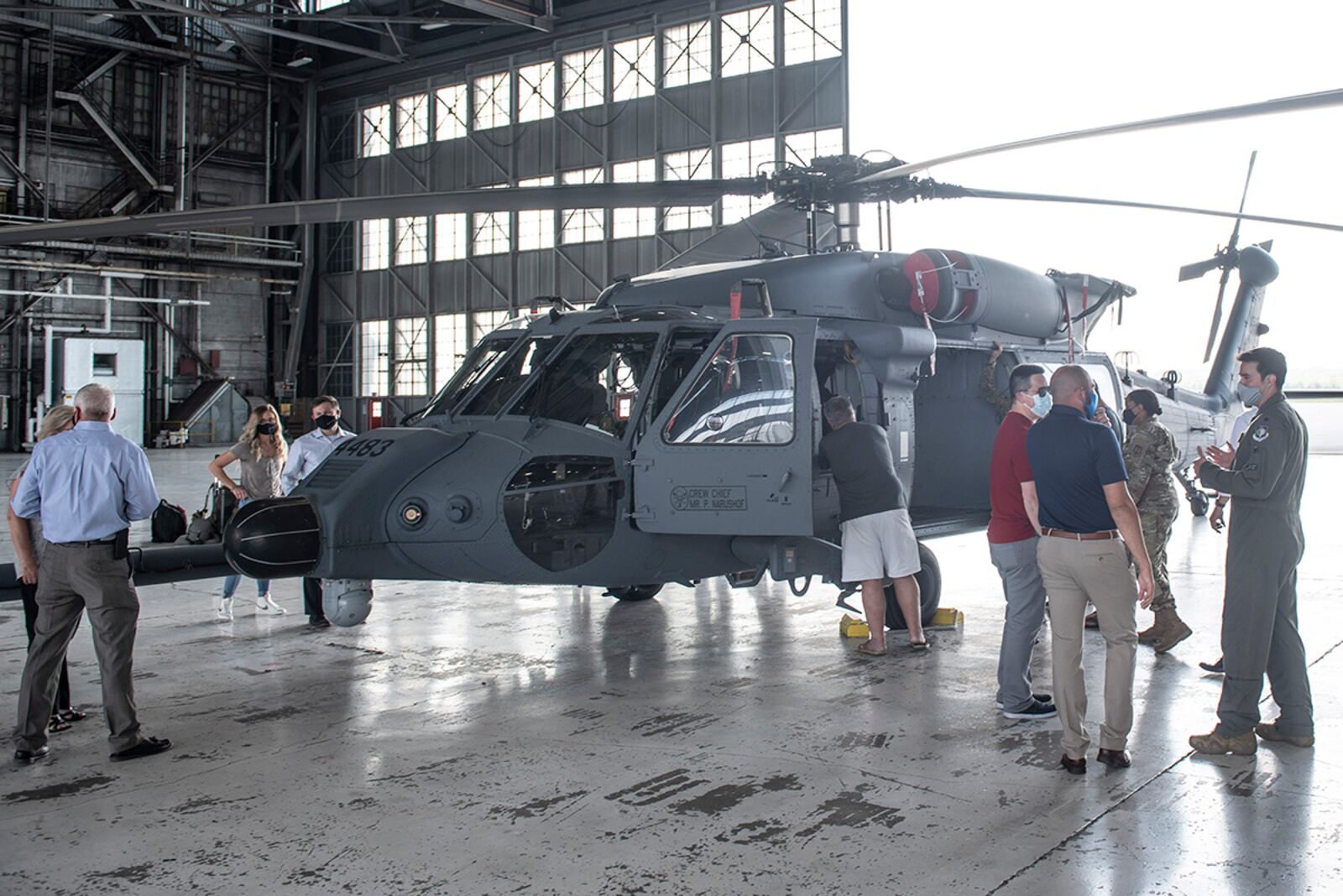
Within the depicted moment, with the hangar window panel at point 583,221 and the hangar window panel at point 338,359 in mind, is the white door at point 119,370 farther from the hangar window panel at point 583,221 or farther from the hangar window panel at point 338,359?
the hangar window panel at point 583,221

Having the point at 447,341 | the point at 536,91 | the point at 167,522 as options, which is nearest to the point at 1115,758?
the point at 167,522

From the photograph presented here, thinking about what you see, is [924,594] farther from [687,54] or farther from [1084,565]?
[687,54]

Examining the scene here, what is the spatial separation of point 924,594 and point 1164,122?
3.61 metres

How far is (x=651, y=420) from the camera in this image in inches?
272

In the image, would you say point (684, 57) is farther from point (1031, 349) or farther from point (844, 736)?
point (844, 736)

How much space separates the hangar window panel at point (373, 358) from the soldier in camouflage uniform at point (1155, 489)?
95.6 feet

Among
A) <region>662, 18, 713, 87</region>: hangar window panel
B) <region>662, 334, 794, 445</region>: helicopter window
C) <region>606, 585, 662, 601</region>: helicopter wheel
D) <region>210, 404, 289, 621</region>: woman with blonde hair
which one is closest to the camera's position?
<region>662, 334, 794, 445</region>: helicopter window

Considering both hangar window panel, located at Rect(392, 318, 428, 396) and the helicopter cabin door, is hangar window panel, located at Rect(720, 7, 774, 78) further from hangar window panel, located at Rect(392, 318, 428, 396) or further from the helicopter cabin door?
the helicopter cabin door

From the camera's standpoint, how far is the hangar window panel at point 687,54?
28.6 metres

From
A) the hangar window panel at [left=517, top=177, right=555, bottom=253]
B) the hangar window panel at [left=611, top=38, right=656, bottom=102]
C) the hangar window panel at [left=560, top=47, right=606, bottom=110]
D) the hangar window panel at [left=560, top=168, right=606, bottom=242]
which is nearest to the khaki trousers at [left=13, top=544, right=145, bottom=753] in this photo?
the hangar window panel at [left=560, top=168, right=606, bottom=242]

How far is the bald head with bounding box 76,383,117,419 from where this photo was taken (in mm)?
5508

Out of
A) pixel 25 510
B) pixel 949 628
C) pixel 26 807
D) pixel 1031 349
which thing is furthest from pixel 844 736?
pixel 1031 349

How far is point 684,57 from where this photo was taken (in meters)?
29.0

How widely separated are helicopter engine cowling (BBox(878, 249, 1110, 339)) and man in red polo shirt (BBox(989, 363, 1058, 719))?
2.37 m
